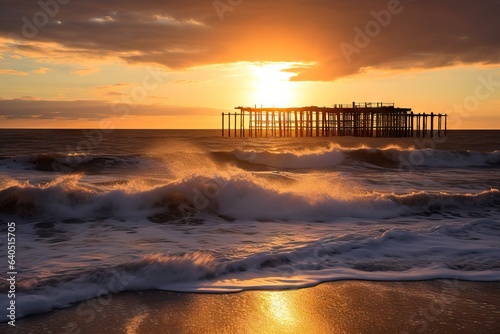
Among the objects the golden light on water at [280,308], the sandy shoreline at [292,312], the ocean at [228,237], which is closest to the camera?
the sandy shoreline at [292,312]

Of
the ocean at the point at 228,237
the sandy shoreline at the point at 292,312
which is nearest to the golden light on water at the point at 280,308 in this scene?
the sandy shoreline at the point at 292,312

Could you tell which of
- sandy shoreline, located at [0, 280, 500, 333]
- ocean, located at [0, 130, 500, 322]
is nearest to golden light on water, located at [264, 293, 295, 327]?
sandy shoreline, located at [0, 280, 500, 333]

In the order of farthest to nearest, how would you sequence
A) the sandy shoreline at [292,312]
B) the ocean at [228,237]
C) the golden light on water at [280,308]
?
the ocean at [228,237] → the golden light on water at [280,308] → the sandy shoreline at [292,312]

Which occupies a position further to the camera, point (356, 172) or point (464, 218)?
point (356, 172)

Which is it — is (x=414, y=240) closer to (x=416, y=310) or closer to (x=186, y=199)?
(x=416, y=310)

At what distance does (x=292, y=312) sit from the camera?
17.4ft

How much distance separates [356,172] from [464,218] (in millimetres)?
12627

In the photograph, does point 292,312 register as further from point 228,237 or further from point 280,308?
point 228,237

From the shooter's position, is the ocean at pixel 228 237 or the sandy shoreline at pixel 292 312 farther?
the ocean at pixel 228 237

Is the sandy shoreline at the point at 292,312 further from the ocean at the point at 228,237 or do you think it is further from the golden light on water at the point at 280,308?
the ocean at the point at 228,237

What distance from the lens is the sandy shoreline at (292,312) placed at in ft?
15.9

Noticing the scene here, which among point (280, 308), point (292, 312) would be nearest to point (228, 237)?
point (280, 308)

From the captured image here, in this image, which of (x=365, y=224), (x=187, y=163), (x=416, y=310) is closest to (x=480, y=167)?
(x=187, y=163)

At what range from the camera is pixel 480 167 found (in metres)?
29.6
